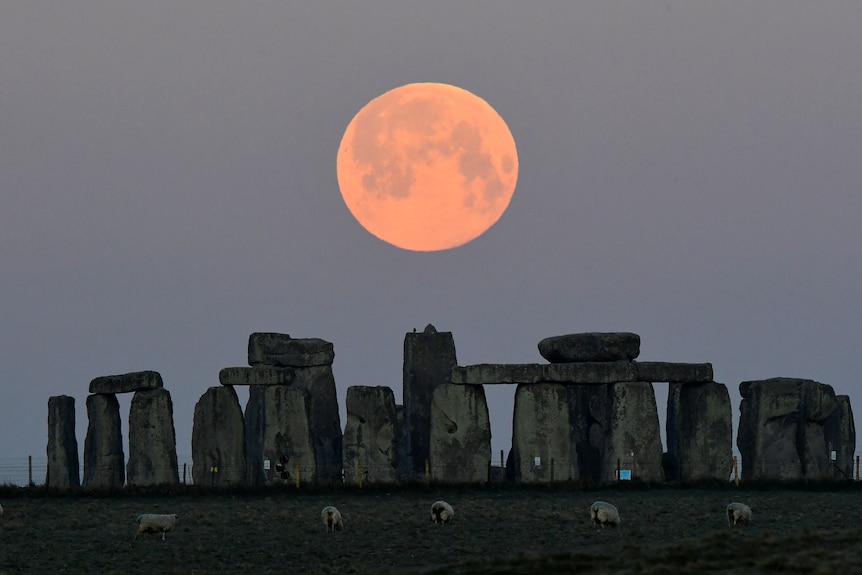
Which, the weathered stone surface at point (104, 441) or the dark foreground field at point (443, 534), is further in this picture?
the weathered stone surface at point (104, 441)

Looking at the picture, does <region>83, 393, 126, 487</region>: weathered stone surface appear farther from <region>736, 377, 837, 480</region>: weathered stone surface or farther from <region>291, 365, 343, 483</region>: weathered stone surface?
<region>736, 377, 837, 480</region>: weathered stone surface

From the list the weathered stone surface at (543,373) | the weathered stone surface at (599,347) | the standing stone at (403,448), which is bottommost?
the standing stone at (403,448)

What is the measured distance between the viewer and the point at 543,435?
5194 centimetres

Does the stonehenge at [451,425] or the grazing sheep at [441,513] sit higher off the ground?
the stonehenge at [451,425]

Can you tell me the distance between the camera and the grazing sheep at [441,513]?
39656 millimetres

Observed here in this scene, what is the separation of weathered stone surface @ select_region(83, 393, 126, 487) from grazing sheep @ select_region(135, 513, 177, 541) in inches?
764

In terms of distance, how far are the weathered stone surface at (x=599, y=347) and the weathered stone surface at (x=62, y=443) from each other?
1569cm

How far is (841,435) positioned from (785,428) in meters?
4.15

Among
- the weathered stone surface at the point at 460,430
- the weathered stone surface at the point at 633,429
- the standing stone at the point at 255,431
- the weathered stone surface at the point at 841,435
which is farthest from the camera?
the weathered stone surface at the point at 841,435

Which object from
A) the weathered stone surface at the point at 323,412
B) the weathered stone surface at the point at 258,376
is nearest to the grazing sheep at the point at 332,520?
the weathered stone surface at the point at 258,376

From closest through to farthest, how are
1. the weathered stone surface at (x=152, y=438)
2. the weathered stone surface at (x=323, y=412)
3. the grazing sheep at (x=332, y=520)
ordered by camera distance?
1. the grazing sheep at (x=332, y=520)
2. the weathered stone surface at (x=152, y=438)
3. the weathered stone surface at (x=323, y=412)

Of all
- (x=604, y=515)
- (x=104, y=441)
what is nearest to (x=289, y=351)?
(x=104, y=441)

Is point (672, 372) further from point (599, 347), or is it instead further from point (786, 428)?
point (786, 428)

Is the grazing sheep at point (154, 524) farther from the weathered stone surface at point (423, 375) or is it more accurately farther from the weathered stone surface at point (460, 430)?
the weathered stone surface at point (423, 375)
